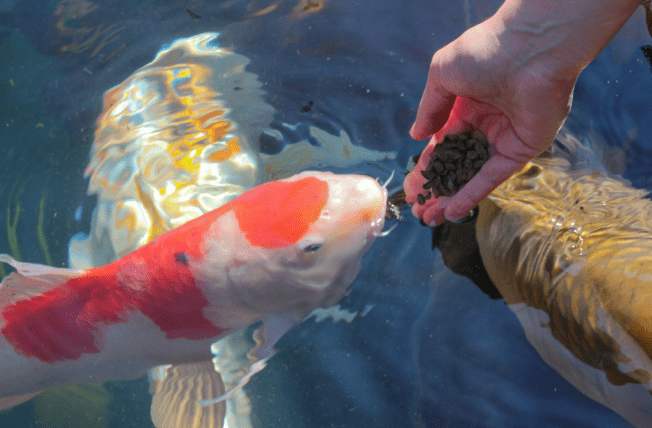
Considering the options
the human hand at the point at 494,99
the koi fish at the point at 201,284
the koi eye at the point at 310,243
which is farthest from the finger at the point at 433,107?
the koi eye at the point at 310,243

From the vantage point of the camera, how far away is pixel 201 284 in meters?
1.70

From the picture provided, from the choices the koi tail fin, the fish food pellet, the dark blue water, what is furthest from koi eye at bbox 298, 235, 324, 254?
the koi tail fin

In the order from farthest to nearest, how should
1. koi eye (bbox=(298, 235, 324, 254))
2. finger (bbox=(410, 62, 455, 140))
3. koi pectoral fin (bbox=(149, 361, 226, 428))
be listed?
koi pectoral fin (bbox=(149, 361, 226, 428)), finger (bbox=(410, 62, 455, 140)), koi eye (bbox=(298, 235, 324, 254))

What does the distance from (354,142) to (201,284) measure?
4.52 feet

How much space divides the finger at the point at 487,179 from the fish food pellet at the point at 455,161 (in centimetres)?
5

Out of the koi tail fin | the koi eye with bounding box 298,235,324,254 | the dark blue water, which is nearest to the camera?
the koi eye with bounding box 298,235,324,254

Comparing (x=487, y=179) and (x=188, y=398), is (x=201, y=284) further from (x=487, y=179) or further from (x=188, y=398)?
(x=487, y=179)

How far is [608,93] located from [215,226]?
2248 mm

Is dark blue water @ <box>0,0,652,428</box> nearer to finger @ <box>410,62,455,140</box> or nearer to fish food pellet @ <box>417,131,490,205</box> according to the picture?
fish food pellet @ <box>417,131,490,205</box>

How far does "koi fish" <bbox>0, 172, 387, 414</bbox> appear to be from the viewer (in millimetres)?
1589

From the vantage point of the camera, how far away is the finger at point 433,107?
177 centimetres

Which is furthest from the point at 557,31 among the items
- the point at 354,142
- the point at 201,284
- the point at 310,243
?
the point at 201,284

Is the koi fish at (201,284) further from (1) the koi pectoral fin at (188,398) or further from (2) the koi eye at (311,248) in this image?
(1) the koi pectoral fin at (188,398)

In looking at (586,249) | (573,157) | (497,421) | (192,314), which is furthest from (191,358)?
(573,157)
